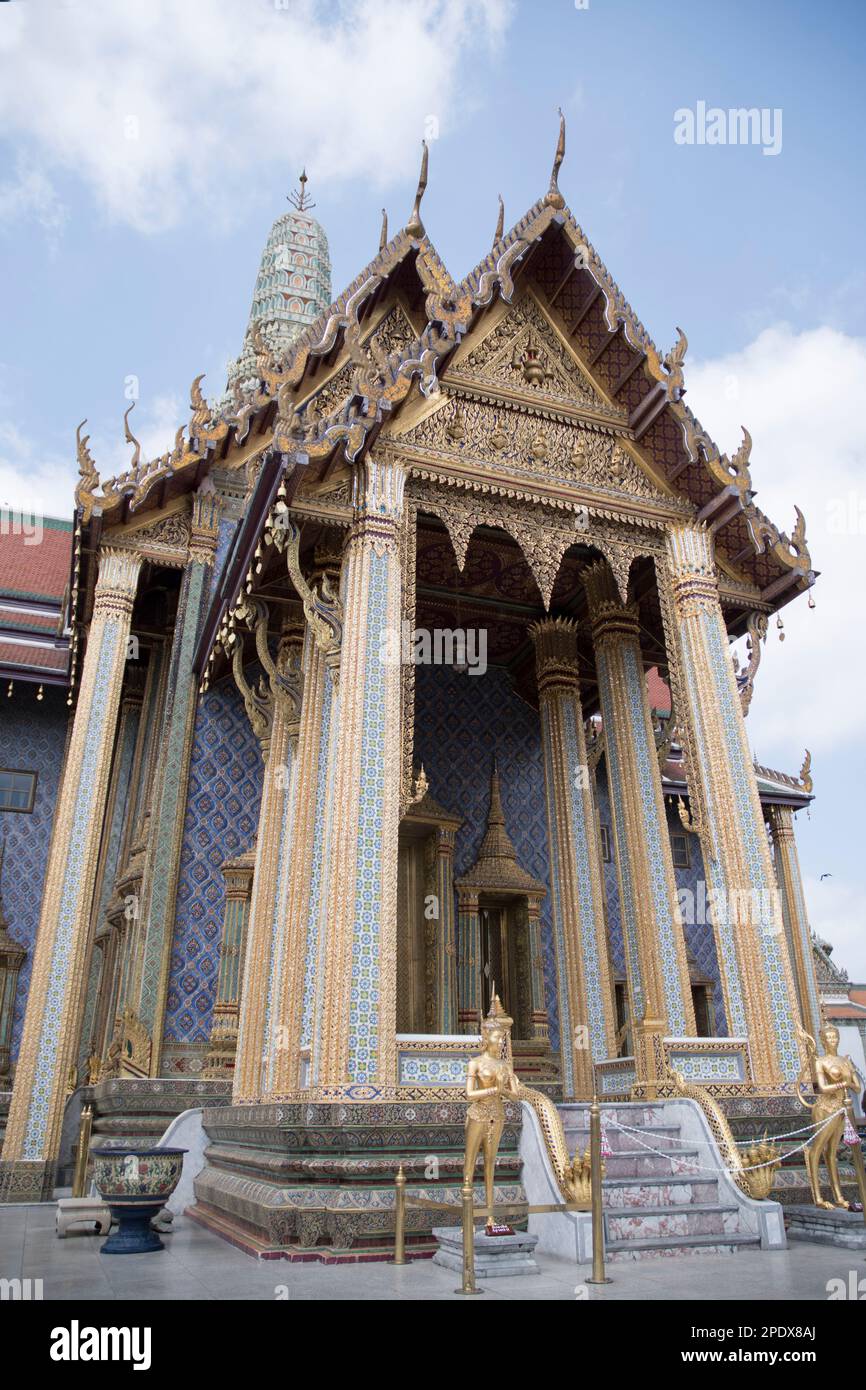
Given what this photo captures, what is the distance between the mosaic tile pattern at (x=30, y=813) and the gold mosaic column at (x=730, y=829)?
8.36m

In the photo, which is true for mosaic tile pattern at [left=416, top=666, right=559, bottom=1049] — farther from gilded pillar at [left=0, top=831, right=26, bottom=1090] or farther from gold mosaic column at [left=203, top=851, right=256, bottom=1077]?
gilded pillar at [left=0, top=831, right=26, bottom=1090]

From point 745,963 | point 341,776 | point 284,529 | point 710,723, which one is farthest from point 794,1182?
point 284,529

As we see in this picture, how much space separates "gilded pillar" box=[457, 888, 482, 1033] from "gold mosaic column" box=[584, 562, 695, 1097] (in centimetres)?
181

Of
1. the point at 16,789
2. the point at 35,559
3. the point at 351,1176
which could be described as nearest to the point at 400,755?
the point at 351,1176

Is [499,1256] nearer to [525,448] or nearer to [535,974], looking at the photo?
[535,974]

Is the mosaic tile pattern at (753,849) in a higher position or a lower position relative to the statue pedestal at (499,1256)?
higher

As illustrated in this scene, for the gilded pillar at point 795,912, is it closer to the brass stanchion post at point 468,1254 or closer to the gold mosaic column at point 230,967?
the gold mosaic column at point 230,967

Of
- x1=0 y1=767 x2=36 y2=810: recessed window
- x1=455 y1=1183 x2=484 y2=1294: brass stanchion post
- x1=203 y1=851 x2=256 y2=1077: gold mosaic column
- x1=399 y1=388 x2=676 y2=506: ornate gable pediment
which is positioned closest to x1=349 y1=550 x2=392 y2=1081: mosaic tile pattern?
x1=399 y1=388 x2=676 y2=506: ornate gable pediment

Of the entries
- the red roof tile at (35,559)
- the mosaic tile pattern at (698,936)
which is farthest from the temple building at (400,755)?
the red roof tile at (35,559)

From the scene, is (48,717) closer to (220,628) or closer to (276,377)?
(220,628)

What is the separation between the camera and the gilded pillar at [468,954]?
9.18m

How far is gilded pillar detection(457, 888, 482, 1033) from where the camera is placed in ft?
30.1

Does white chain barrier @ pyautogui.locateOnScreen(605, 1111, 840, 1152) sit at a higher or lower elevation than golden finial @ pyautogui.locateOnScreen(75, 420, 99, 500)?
lower
